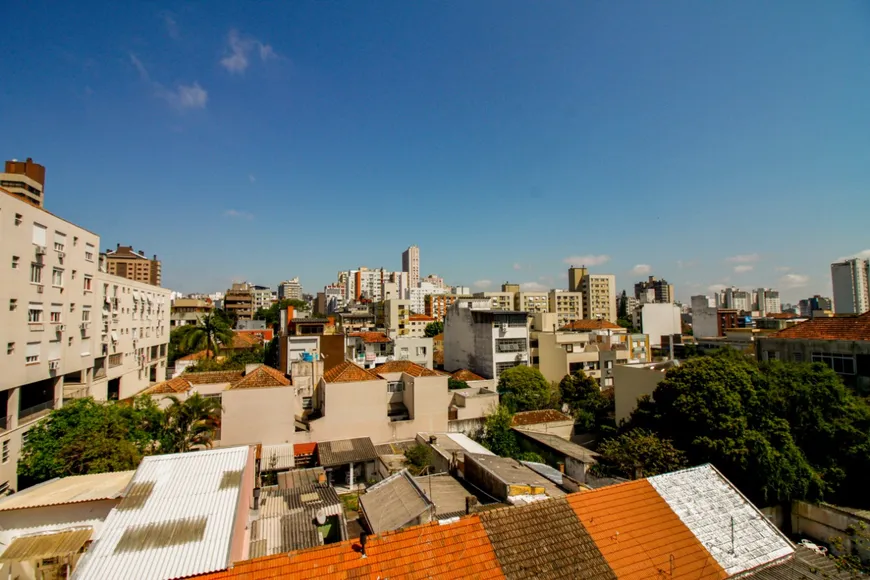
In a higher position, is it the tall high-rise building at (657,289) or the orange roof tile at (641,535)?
the tall high-rise building at (657,289)

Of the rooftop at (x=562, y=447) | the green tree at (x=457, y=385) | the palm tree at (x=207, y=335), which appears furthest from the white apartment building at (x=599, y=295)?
the palm tree at (x=207, y=335)

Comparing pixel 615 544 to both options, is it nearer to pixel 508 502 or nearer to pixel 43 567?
pixel 508 502

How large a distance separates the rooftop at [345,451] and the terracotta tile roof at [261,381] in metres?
3.91

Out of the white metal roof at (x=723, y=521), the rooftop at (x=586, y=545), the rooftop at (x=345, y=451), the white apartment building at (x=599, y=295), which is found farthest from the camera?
the white apartment building at (x=599, y=295)

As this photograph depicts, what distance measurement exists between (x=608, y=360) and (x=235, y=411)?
33.9 meters

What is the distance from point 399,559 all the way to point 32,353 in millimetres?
23162

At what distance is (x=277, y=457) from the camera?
67.7ft

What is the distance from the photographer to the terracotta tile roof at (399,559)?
7.44 metres

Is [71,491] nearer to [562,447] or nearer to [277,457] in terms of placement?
[277,457]

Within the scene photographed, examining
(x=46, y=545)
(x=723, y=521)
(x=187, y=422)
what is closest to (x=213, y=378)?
(x=187, y=422)

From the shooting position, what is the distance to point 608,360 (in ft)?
137

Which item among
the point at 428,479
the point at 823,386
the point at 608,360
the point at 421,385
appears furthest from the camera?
the point at 608,360

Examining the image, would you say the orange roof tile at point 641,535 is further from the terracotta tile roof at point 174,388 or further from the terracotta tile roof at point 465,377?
the terracotta tile roof at point 174,388

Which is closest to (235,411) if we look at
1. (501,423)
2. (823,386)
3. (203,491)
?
(203,491)
